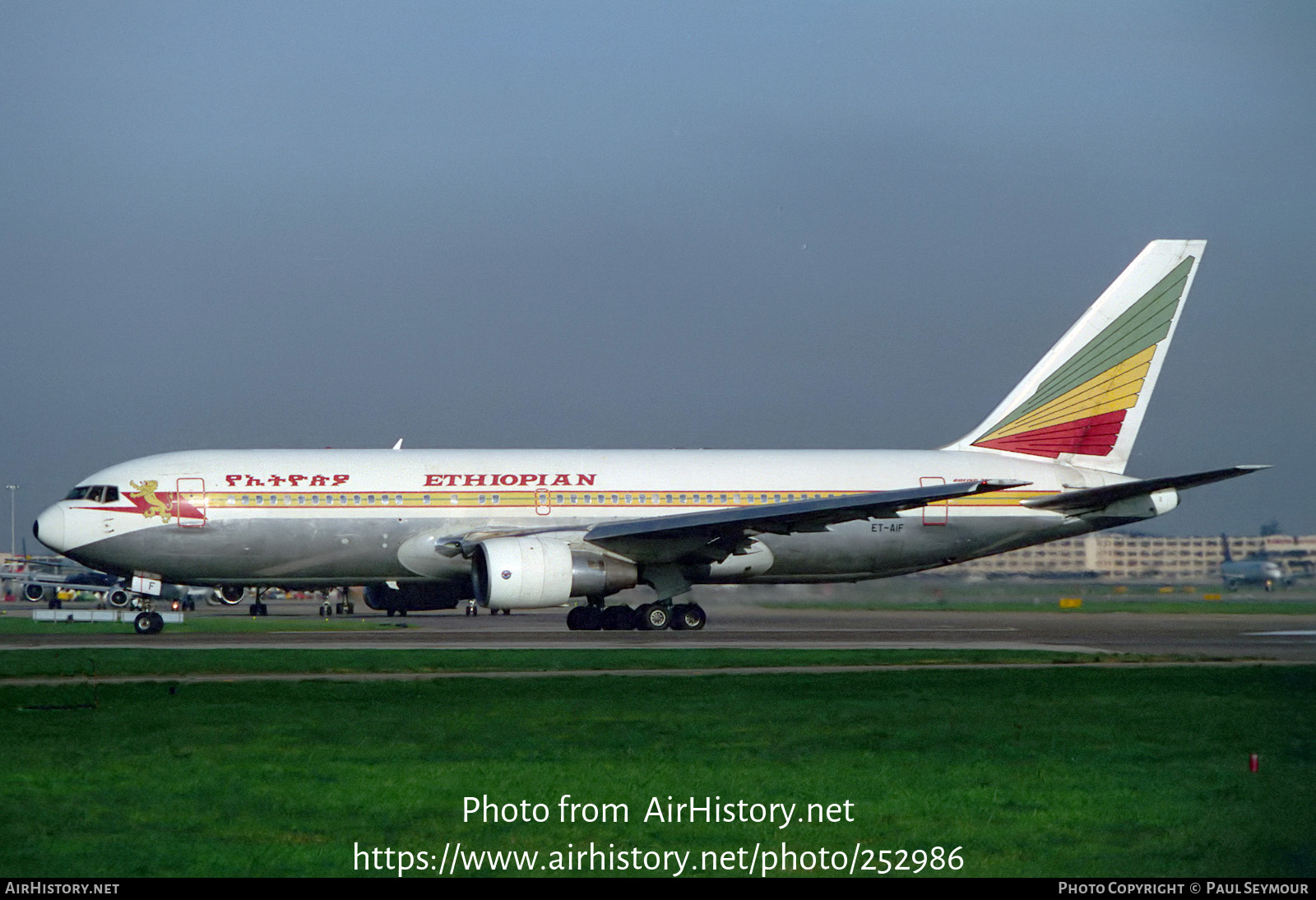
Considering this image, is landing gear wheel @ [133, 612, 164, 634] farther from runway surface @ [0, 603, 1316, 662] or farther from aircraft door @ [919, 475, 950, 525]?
aircraft door @ [919, 475, 950, 525]

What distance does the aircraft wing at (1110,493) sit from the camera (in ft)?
96.2

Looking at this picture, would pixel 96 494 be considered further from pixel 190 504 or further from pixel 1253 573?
pixel 1253 573

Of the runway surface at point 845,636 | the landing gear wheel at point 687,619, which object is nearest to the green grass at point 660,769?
the runway surface at point 845,636

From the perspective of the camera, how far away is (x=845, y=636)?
94.2ft

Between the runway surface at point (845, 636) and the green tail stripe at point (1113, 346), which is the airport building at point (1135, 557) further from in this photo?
the green tail stripe at point (1113, 346)

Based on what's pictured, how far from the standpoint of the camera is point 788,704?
1582 cm

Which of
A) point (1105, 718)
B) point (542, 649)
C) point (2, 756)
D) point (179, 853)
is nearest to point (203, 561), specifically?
point (542, 649)

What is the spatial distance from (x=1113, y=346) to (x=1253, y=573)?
16.0 meters

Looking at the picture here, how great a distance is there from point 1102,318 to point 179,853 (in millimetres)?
29691

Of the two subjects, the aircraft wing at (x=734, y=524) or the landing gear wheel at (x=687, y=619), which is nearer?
the aircraft wing at (x=734, y=524)

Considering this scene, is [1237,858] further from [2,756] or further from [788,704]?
[2,756]

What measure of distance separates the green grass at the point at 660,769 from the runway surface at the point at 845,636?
7363mm

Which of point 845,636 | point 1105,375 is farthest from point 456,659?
point 1105,375
